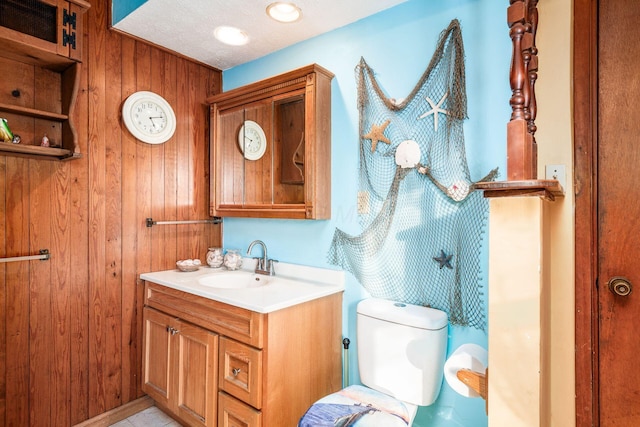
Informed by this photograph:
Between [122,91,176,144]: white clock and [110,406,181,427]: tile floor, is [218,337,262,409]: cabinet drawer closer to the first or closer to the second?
[110,406,181,427]: tile floor

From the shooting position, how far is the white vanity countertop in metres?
1.51

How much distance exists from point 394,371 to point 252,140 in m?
1.53

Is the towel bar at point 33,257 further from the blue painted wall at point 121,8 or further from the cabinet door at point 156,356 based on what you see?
the blue painted wall at point 121,8

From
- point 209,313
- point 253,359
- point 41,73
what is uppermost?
point 41,73

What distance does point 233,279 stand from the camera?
84.0 inches

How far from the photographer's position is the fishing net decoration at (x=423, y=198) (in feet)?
4.75

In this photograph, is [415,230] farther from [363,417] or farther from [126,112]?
[126,112]

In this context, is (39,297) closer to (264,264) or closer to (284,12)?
(264,264)

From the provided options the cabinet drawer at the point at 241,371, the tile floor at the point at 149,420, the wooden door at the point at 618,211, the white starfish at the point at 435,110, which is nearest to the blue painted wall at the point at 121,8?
the white starfish at the point at 435,110

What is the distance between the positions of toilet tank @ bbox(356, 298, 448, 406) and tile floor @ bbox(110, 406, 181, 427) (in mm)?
1257

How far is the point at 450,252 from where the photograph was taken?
1490 millimetres

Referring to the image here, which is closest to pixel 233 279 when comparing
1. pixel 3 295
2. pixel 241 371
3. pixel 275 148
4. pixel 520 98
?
pixel 241 371

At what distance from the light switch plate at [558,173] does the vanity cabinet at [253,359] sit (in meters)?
1.10

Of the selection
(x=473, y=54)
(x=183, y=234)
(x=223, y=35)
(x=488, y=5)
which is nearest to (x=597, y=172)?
(x=473, y=54)
